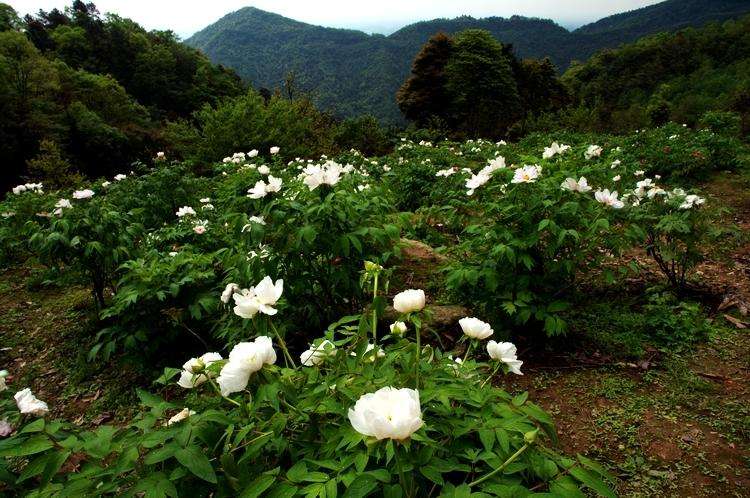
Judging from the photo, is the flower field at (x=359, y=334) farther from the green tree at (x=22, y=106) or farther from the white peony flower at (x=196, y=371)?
the green tree at (x=22, y=106)

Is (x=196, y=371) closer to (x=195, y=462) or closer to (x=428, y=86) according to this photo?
(x=195, y=462)

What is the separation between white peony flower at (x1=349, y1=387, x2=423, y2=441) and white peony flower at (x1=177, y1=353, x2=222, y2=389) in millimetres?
517

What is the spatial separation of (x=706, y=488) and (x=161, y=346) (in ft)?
11.6

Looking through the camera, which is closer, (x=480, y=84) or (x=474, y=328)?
(x=474, y=328)

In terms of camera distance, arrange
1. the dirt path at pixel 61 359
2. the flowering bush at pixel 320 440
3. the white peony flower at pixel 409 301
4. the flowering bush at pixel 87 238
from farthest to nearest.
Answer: the flowering bush at pixel 87 238
the dirt path at pixel 61 359
the white peony flower at pixel 409 301
the flowering bush at pixel 320 440

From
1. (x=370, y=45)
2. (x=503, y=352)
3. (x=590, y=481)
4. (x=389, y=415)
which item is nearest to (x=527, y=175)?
(x=503, y=352)

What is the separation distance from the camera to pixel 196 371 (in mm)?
1151

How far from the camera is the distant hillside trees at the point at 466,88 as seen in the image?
2594cm

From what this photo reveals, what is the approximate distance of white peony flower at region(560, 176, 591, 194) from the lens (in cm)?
253

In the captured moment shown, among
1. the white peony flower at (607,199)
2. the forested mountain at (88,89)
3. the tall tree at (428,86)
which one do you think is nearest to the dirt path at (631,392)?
the white peony flower at (607,199)

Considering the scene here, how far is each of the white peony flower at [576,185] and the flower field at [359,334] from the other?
0.02 metres

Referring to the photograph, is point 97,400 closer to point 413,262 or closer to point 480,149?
point 413,262

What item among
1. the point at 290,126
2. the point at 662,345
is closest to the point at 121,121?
the point at 290,126

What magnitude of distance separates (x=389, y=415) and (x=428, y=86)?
29.6 meters
